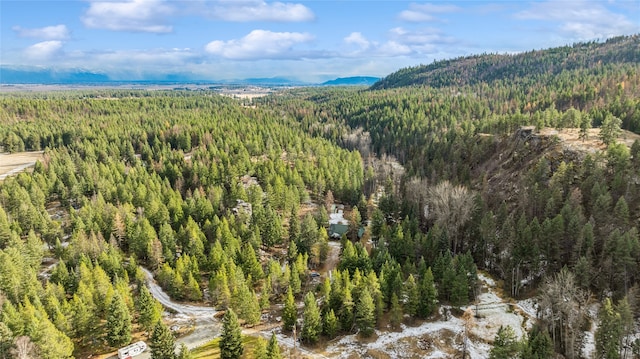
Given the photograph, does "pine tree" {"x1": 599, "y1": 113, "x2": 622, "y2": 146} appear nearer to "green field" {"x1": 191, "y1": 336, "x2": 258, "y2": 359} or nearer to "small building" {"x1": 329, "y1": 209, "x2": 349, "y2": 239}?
"small building" {"x1": 329, "y1": 209, "x2": 349, "y2": 239}

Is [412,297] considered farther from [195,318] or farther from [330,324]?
[195,318]

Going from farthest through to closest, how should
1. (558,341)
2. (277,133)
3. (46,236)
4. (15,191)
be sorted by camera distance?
1. (277,133)
2. (15,191)
3. (46,236)
4. (558,341)

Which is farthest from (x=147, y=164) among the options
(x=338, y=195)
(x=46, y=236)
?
(x=338, y=195)

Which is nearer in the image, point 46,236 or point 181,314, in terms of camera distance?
point 181,314

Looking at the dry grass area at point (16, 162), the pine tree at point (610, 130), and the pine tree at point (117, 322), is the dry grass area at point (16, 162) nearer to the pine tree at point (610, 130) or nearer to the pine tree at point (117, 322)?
the pine tree at point (117, 322)

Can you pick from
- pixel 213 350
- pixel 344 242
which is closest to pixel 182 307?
pixel 213 350

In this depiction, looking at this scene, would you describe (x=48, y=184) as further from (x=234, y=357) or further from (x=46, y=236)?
(x=234, y=357)

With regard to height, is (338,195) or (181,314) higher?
(338,195)

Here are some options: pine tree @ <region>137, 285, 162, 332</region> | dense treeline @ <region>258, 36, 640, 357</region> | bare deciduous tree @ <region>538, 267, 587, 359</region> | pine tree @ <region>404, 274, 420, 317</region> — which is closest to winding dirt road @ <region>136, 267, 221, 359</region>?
pine tree @ <region>137, 285, 162, 332</region>
